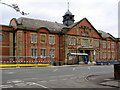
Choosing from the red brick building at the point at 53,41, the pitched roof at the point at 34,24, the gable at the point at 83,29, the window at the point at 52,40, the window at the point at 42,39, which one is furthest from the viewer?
the gable at the point at 83,29

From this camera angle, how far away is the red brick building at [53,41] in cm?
3494

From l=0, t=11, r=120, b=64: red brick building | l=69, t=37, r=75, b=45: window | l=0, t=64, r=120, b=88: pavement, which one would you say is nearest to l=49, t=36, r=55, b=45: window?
l=0, t=11, r=120, b=64: red brick building

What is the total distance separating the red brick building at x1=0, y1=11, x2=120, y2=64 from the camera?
115 feet

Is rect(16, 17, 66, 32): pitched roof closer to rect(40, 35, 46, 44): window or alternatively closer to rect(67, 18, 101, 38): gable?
rect(40, 35, 46, 44): window

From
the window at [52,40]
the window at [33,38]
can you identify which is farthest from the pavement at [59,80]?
the window at [52,40]

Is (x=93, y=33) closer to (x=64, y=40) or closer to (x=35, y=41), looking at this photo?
(x=64, y=40)

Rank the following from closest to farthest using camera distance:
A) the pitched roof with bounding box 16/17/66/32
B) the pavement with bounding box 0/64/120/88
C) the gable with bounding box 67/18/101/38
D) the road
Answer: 1. the road
2. the pavement with bounding box 0/64/120/88
3. the pitched roof with bounding box 16/17/66/32
4. the gable with bounding box 67/18/101/38

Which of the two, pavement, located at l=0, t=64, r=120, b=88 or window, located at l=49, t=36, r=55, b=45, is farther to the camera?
window, located at l=49, t=36, r=55, b=45

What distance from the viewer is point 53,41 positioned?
3969 cm

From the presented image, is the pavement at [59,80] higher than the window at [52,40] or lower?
lower

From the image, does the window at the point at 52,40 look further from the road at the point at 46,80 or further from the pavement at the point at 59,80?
the road at the point at 46,80

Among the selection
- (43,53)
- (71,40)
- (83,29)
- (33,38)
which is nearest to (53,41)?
(43,53)

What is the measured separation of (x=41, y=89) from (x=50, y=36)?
3014cm

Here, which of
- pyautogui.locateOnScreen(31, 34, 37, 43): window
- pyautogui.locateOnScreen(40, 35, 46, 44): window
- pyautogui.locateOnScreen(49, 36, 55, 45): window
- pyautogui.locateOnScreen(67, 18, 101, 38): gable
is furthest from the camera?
pyautogui.locateOnScreen(67, 18, 101, 38): gable
